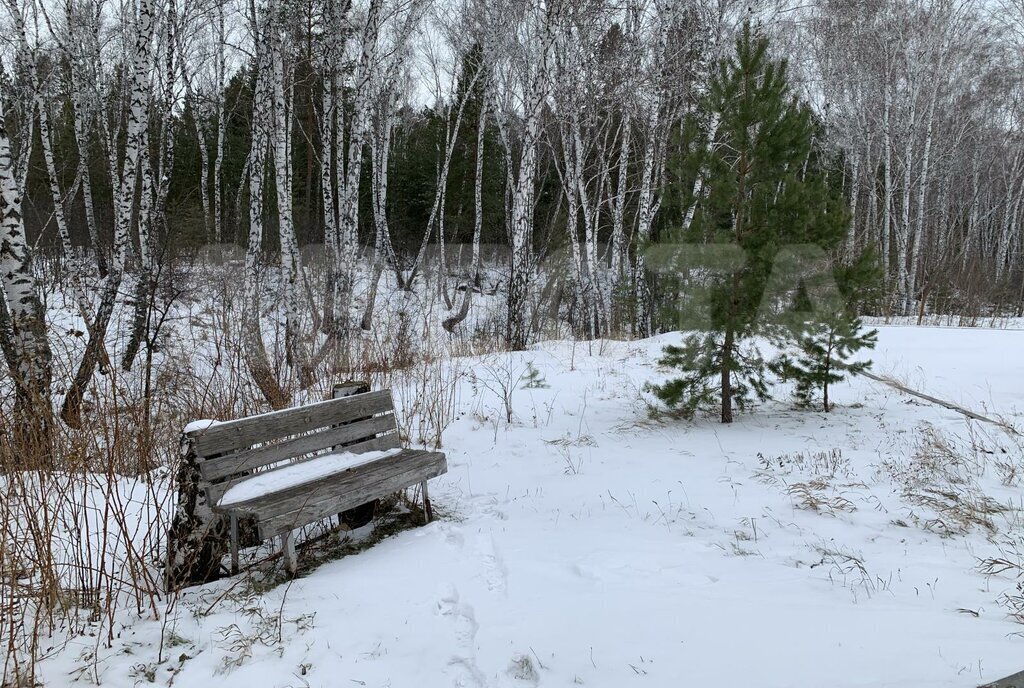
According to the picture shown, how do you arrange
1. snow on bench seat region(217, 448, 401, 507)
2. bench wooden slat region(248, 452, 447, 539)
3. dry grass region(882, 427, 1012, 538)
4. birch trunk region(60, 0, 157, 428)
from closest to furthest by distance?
bench wooden slat region(248, 452, 447, 539), snow on bench seat region(217, 448, 401, 507), dry grass region(882, 427, 1012, 538), birch trunk region(60, 0, 157, 428)

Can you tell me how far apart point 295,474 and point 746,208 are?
157 inches

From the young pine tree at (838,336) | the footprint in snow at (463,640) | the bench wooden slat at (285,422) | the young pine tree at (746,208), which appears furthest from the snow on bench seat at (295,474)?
Answer: the young pine tree at (838,336)

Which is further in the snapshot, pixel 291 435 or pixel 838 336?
pixel 838 336

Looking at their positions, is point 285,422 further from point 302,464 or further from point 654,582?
point 654,582

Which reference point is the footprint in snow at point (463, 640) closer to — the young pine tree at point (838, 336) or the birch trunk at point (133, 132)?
the young pine tree at point (838, 336)

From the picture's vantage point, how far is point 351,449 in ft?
12.4

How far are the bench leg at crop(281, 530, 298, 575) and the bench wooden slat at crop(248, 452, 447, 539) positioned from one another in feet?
0.47

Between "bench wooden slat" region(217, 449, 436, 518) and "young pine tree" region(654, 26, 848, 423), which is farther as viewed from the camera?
"young pine tree" region(654, 26, 848, 423)

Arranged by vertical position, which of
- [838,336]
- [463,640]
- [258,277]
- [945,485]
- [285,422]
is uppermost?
[258,277]

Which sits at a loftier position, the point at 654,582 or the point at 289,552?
the point at 289,552

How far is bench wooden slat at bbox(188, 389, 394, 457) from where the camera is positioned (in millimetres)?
2934

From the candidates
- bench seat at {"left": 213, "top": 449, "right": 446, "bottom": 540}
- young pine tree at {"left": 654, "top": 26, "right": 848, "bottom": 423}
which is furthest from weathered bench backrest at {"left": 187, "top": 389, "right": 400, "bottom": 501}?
young pine tree at {"left": 654, "top": 26, "right": 848, "bottom": 423}

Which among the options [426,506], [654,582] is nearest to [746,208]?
[654,582]

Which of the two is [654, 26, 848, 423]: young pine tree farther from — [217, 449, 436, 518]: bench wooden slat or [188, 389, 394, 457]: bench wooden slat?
[188, 389, 394, 457]: bench wooden slat
